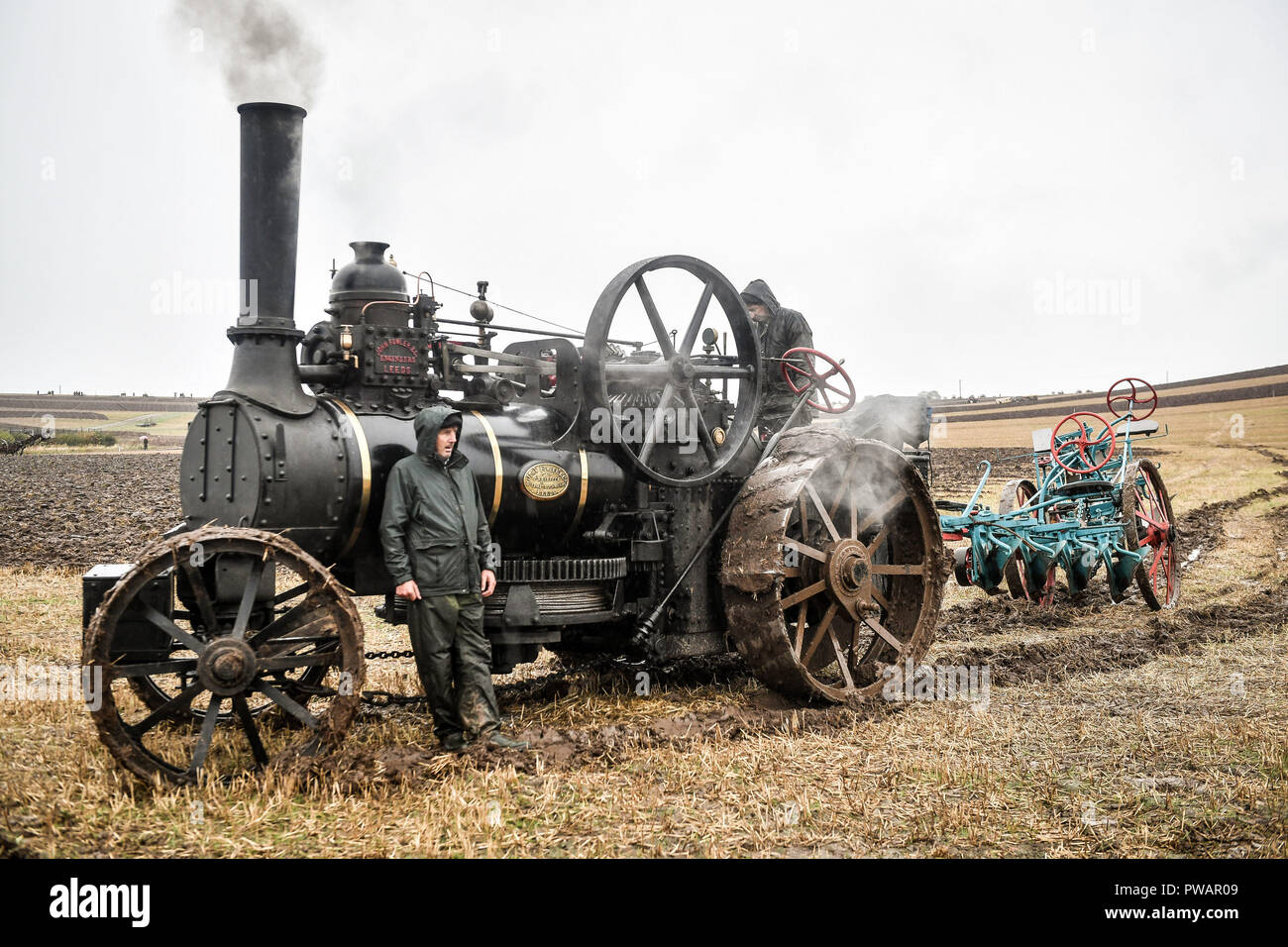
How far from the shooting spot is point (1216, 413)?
34750 mm

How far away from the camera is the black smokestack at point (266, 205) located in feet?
17.0

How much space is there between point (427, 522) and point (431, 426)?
0.50 meters

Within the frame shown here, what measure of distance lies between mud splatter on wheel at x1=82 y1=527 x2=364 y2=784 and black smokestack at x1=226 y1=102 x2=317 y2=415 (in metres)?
0.87

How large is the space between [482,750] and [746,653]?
6.39 ft

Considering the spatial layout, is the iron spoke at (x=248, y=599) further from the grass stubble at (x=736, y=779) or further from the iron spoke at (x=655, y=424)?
the iron spoke at (x=655, y=424)

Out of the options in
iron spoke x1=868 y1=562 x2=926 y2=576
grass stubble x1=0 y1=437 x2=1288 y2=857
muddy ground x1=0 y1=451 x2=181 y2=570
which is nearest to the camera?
grass stubble x1=0 y1=437 x2=1288 y2=857

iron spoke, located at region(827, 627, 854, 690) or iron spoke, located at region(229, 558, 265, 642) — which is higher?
iron spoke, located at region(229, 558, 265, 642)

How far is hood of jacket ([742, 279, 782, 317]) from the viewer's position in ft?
25.8

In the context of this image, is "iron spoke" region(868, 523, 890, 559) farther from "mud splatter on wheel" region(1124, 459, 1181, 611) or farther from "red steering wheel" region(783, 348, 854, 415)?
"mud splatter on wheel" region(1124, 459, 1181, 611)

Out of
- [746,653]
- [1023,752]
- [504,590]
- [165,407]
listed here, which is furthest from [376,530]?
[165,407]

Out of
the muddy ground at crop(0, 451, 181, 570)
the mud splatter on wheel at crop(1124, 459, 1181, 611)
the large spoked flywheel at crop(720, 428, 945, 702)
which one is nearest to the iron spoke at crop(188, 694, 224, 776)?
the large spoked flywheel at crop(720, 428, 945, 702)

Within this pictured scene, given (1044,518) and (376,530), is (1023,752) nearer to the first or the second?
(376,530)

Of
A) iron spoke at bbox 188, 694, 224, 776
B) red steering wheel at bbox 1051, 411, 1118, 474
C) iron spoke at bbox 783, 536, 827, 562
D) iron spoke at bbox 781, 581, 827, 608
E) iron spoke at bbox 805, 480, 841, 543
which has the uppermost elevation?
red steering wheel at bbox 1051, 411, 1118, 474

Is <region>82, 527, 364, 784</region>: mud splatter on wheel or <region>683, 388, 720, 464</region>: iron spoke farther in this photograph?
<region>683, 388, 720, 464</region>: iron spoke
